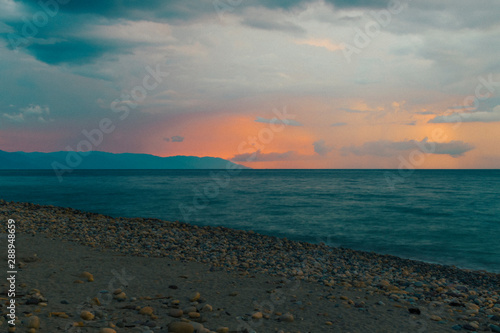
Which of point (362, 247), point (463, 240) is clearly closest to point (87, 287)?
point (362, 247)

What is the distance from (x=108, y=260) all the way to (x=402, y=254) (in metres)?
15.2

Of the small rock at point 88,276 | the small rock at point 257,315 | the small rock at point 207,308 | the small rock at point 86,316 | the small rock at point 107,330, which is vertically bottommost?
the small rock at point 257,315

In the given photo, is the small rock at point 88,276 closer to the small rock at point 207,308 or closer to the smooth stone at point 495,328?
the small rock at point 207,308

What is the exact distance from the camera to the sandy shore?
5984 millimetres

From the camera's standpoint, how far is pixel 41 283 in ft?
24.1

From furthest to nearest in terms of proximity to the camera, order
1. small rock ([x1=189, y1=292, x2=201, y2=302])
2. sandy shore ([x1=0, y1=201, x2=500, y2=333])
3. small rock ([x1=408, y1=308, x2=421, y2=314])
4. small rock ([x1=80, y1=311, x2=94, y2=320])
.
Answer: small rock ([x1=408, y1=308, x2=421, y2=314]) → small rock ([x1=189, y1=292, x2=201, y2=302]) → sandy shore ([x1=0, y1=201, x2=500, y2=333]) → small rock ([x1=80, y1=311, x2=94, y2=320])

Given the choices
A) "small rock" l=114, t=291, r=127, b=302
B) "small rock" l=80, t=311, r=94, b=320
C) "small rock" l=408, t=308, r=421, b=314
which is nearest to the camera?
"small rock" l=80, t=311, r=94, b=320

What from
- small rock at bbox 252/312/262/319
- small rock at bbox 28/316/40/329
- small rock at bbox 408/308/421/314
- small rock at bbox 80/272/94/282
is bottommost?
small rock at bbox 408/308/421/314

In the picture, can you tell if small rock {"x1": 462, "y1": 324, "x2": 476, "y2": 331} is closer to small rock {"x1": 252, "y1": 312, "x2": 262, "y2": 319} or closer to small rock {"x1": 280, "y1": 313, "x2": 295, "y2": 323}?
small rock {"x1": 280, "y1": 313, "x2": 295, "y2": 323}

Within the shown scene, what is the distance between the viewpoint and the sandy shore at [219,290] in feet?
19.6

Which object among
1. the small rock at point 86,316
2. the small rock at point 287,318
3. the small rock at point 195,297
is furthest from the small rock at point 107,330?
the small rock at point 287,318

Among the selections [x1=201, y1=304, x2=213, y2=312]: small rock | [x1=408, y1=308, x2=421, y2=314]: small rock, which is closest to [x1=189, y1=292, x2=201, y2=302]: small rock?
[x1=201, y1=304, x2=213, y2=312]: small rock

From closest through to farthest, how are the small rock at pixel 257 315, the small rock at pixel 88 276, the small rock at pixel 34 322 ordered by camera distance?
1. the small rock at pixel 34 322
2. the small rock at pixel 257 315
3. the small rock at pixel 88 276

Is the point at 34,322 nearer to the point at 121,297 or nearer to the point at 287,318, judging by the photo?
the point at 121,297
